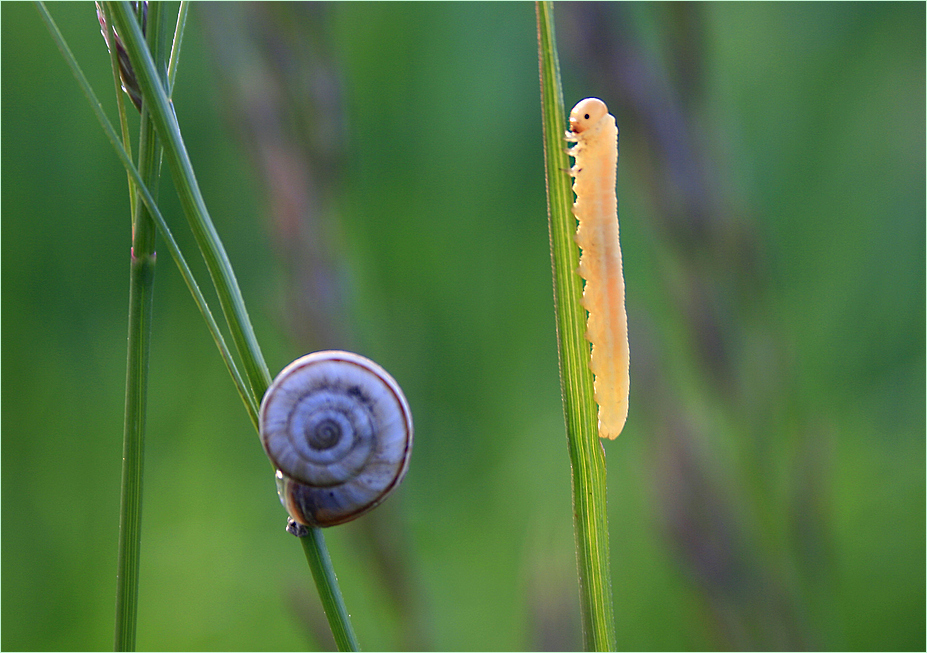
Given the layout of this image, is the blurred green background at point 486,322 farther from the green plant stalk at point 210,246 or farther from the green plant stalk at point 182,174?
the green plant stalk at point 182,174

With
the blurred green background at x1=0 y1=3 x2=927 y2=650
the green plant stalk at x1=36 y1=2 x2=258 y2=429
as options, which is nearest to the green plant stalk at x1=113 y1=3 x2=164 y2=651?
the green plant stalk at x1=36 y1=2 x2=258 y2=429

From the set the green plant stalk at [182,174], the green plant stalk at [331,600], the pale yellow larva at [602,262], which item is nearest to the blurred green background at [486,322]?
the pale yellow larva at [602,262]

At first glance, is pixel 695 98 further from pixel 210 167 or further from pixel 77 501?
pixel 77 501

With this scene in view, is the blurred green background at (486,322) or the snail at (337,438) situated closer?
the snail at (337,438)

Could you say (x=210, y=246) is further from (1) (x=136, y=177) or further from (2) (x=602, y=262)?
(2) (x=602, y=262)

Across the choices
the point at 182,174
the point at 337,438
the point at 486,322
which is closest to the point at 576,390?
the point at 337,438

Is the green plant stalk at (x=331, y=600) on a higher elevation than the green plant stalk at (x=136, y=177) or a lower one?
lower

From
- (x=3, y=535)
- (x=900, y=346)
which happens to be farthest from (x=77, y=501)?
(x=900, y=346)
